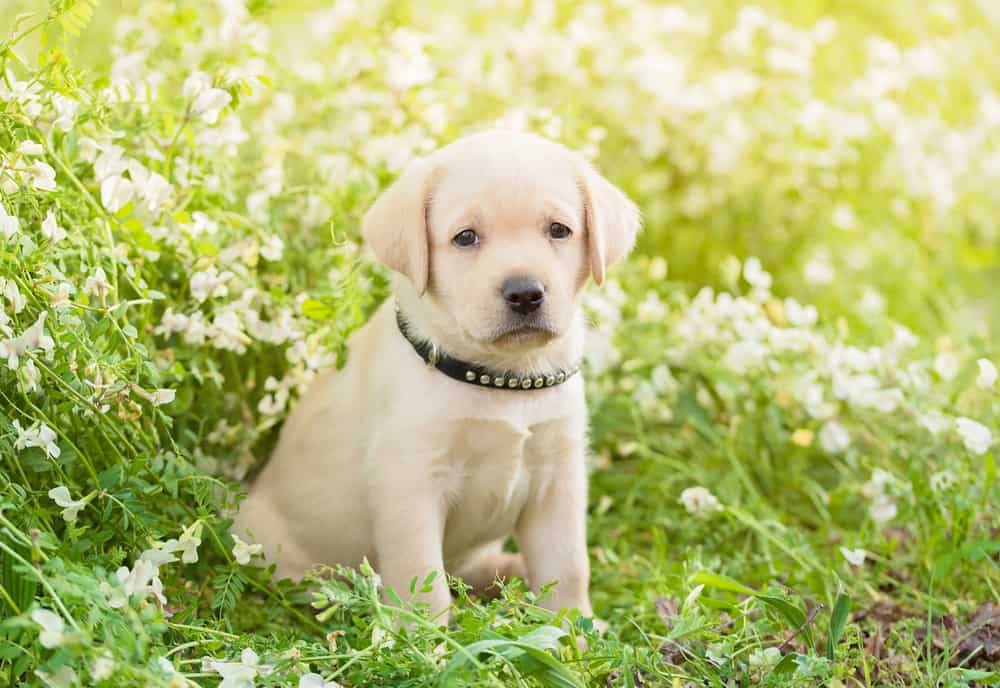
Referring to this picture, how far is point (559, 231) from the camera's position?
275 centimetres

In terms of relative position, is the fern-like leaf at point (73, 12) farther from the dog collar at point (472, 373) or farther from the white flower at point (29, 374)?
the dog collar at point (472, 373)

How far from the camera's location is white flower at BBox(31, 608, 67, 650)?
178 cm

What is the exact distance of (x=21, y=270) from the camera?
2342 millimetres

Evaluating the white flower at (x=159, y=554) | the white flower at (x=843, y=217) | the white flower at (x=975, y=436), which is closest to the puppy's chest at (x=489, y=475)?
the white flower at (x=159, y=554)

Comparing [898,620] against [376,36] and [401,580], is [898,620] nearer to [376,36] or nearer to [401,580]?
[401,580]

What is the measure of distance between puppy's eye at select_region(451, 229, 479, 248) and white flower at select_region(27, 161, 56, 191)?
0.90 m

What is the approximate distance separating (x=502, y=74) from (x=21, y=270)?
2958mm

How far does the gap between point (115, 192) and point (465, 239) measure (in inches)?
33.0

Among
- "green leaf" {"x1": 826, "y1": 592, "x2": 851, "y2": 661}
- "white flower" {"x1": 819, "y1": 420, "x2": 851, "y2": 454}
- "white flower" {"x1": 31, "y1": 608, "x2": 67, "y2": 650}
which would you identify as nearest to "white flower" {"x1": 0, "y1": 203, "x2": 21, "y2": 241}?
"white flower" {"x1": 31, "y1": 608, "x2": 67, "y2": 650}

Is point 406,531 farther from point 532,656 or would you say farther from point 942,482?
point 942,482

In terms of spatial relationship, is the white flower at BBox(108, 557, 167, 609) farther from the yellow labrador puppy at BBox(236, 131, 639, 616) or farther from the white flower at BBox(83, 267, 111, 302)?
the yellow labrador puppy at BBox(236, 131, 639, 616)

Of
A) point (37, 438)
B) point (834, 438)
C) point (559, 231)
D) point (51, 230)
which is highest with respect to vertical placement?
point (51, 230)

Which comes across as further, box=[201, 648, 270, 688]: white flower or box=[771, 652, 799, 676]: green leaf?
box=[771, 652, 799, 676]: green leaf

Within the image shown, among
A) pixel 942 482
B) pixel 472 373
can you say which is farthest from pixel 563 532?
pixel 942 482
